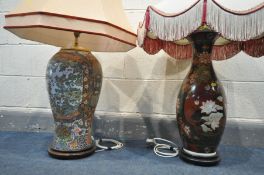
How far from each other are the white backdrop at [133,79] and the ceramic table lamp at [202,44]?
0.59ft

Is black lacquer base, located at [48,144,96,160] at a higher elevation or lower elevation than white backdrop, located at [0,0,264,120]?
lower

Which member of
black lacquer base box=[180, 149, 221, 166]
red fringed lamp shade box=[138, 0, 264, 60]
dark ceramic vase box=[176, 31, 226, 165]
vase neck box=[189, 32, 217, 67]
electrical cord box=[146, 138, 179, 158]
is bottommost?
electrical cord box=[146, 138, 179, 158]

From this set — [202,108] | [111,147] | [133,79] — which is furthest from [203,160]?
[133,79]

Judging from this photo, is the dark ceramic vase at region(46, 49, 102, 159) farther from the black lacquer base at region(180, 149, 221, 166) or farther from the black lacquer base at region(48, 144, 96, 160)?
the black lacquer base at region(180, 149, 221, 166)

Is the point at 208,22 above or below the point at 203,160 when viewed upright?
above

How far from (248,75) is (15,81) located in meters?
0.92

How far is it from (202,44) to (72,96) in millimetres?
382

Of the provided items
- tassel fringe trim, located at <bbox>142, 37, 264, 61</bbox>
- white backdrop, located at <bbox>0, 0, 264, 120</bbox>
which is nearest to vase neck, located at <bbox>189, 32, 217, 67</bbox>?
tassel fringe trim, located at <bbox>142, 37, 264, 61</bbox>

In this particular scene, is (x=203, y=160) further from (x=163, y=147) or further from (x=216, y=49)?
(x=216, y=49)

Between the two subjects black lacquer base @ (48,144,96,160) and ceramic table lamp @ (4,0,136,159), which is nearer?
ceramic table lamp @ (4,0,136,159)

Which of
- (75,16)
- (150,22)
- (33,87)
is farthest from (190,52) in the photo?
(33,87)

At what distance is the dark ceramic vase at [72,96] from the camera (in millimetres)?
721

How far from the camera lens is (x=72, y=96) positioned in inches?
28.5

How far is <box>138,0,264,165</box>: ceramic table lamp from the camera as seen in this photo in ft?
1.92
